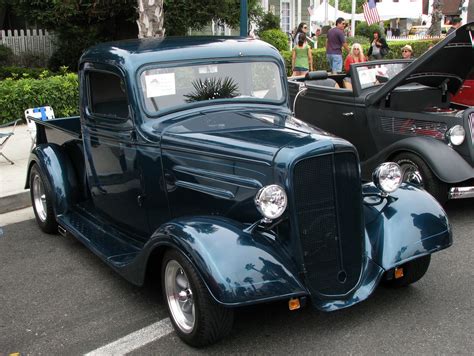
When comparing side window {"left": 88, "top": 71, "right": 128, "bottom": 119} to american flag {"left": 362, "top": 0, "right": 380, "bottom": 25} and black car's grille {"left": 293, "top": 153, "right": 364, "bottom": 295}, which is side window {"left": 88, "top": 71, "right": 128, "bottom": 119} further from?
american flag {"left": 362, "top": 0, "right": 380, "bottom": 25}

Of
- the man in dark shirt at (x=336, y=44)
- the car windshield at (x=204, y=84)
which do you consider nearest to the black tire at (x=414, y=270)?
the car windshield at (x=204, y=84)

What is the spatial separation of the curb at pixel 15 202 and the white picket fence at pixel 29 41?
8.85 meters

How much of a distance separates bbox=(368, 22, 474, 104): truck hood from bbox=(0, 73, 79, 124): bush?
627 cm

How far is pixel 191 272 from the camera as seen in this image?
3.26m

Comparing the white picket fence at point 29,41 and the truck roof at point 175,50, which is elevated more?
the white picket fence at point 29,41

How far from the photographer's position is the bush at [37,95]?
10117 millimetres

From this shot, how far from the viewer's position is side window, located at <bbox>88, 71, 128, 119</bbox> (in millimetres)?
4461

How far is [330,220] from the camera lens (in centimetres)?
347

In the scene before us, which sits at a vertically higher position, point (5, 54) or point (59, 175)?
point (5, 54)

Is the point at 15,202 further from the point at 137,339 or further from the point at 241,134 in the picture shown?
the point at 241,134

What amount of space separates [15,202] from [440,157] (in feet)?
16.1

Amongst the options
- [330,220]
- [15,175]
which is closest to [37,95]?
[15,175]

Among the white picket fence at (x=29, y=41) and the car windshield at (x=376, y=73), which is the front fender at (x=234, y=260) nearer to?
the car windshield at (x=376, y=73)

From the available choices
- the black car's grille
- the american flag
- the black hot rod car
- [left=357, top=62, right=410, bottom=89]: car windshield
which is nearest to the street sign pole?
the black hot rod car
